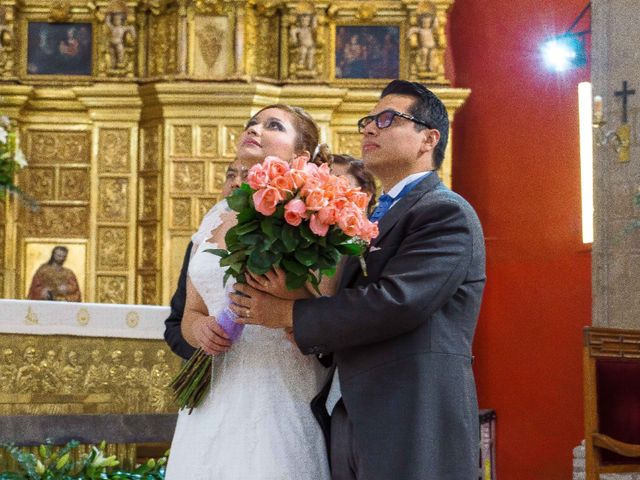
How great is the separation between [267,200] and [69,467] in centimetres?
350

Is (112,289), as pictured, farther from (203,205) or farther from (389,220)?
(389,220)

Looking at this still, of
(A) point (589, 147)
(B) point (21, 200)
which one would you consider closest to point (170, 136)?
(B) point (21, 200)

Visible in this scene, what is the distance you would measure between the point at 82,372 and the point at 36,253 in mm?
3665

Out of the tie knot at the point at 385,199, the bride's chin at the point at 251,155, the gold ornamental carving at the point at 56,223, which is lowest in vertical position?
the tie knot at the point at 385,199

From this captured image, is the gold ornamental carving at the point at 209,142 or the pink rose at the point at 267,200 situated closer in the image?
the pink rose at the point at 267,200

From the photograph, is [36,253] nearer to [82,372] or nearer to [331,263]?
[82,372]

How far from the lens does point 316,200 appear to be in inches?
108

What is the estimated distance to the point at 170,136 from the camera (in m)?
9.92

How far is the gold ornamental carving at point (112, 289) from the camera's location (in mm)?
9938

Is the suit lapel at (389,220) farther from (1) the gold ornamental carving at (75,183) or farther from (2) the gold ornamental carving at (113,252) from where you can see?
(1) the gold ornamental carving at (75,183)

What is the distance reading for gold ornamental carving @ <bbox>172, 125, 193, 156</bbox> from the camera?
32.6ft

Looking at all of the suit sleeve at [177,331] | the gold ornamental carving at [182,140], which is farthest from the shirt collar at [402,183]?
the gold ornamental carving at [182,140]

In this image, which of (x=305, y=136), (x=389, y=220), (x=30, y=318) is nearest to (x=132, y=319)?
(x=30, y=318)

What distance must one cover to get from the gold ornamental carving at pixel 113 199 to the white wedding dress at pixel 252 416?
22.7ft
